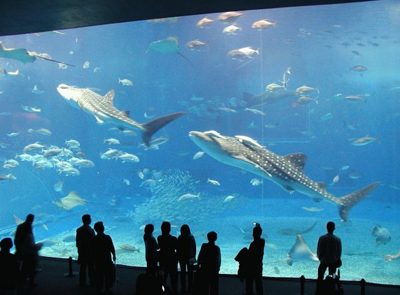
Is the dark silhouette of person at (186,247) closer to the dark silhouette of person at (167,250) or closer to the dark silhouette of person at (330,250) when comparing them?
the dark silhouette of person at (167,250)

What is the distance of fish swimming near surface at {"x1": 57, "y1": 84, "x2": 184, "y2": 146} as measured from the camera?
6875 mm

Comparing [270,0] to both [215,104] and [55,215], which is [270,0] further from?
[55,215]

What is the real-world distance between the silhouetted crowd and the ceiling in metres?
2.88

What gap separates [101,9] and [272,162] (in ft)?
12.8

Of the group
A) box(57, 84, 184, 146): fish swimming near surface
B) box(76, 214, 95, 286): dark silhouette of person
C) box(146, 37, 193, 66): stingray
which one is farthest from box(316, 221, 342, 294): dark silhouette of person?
box(146, 37, 193, 66): stingray

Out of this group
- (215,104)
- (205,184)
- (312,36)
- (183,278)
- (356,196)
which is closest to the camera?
(183,278)

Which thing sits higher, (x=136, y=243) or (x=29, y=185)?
(x=29, y=185)

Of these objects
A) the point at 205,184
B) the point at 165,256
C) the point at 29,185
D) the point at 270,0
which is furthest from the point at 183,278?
the point at 205,184

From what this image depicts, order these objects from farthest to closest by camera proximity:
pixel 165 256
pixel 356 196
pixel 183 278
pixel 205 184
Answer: pixel 205 184 < pixel 356 196 < pixel 183 278 < pixel 165 256

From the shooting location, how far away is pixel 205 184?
92.8 feet

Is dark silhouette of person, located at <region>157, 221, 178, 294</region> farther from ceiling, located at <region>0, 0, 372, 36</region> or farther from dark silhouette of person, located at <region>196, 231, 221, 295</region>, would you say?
ceiling, located at <region>0, 0, 372, 36</region>

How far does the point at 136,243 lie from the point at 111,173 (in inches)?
1172

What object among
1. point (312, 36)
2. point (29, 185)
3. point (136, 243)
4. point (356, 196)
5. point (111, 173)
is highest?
point (312, 36)

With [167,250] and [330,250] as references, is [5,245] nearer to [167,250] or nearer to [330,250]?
[167,250]
